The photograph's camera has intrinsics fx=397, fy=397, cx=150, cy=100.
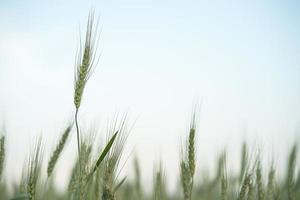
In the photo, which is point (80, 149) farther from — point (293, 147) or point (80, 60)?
point (293, 147)

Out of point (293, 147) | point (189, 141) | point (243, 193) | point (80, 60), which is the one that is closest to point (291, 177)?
point (293, 147)

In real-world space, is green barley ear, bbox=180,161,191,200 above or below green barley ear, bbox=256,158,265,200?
above

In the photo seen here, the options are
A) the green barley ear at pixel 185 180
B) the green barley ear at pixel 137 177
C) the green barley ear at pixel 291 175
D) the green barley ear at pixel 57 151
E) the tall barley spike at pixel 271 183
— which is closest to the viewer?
the green barley ear at pixel 185 180

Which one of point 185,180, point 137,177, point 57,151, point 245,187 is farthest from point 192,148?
point 137,177

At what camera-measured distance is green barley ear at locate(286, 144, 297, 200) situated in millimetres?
3318

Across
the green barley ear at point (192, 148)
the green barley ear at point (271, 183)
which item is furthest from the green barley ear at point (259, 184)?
the green barley ear at point (192, 148)

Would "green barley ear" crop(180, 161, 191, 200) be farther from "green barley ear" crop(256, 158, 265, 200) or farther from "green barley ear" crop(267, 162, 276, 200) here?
"green barley ear" crop(267, 162, 276, 200)

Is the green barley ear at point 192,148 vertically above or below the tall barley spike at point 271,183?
above

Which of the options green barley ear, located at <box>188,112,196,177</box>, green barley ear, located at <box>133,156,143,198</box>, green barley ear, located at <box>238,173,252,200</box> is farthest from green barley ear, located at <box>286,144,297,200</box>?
green barley ear, located at <box>133,156,143,198</box>

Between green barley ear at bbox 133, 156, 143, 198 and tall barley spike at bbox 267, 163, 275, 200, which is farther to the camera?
green barley ear at bbox 133, 156, 143, 198

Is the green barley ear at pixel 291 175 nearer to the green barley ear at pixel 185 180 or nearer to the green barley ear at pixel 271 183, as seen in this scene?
the green barley ear at pixel 271 183

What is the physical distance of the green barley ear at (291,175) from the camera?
3318 mm

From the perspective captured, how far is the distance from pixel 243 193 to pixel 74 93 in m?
1.26

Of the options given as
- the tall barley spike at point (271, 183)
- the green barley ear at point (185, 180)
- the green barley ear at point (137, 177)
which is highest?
the green barley ear at point (185, 180)
